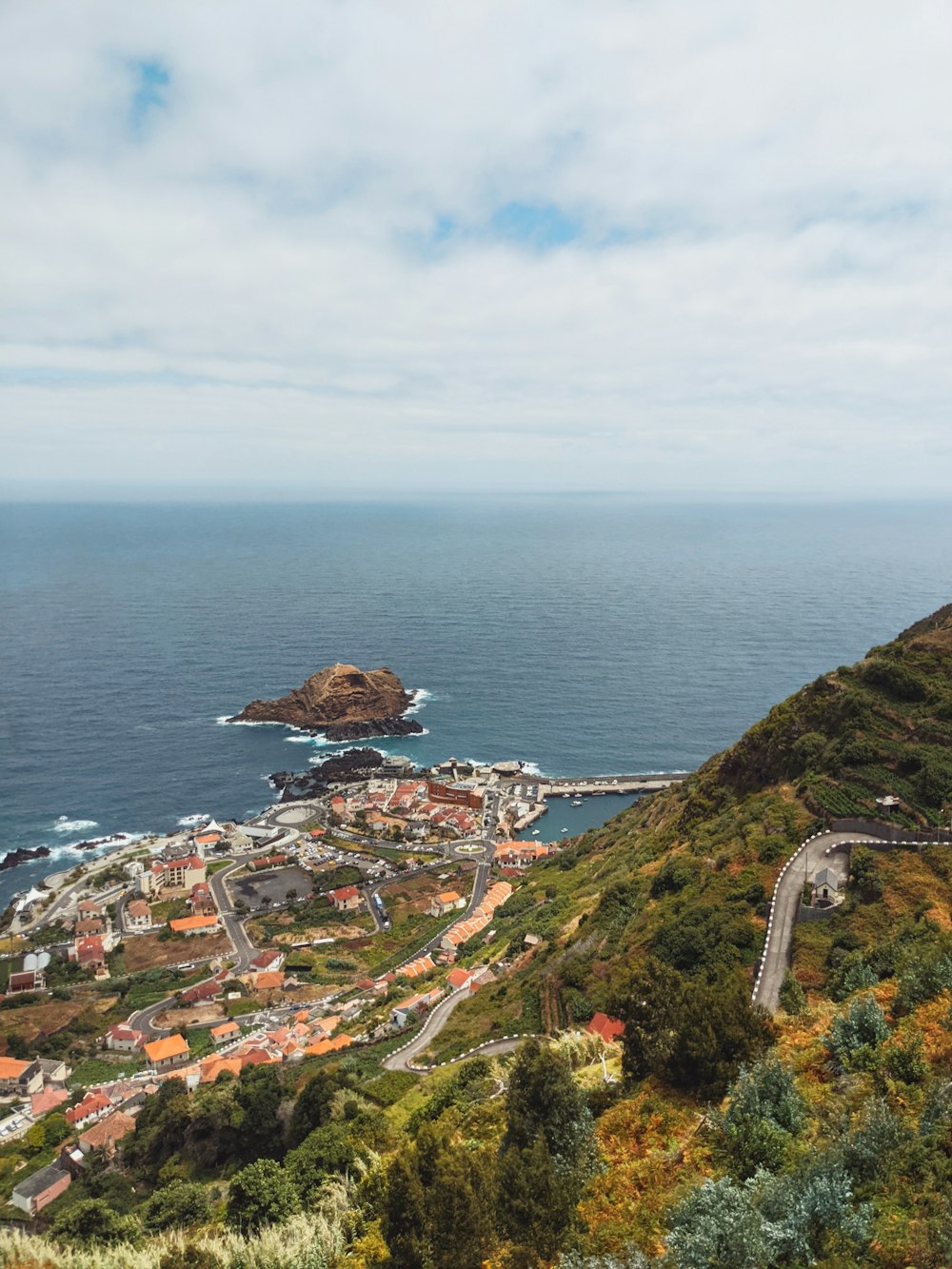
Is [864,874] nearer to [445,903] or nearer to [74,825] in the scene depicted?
[445,903]

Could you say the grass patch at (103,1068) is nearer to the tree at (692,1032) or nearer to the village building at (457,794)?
the tree at (692,1032)

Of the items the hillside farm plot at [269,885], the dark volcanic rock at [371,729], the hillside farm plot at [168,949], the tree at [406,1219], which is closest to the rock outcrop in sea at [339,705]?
the dark volcanic rock at [371,729]

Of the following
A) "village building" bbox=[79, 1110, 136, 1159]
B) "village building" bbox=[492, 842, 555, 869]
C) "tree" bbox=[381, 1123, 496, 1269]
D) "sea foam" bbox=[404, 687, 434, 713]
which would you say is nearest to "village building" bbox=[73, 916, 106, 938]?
"village building" bbox=[79, 1110, 136, 1159]

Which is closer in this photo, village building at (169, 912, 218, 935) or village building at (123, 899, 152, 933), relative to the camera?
village building at (169, 912, 218, 935)

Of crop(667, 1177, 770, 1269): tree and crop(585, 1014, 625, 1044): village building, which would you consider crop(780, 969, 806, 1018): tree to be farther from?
crop(667, 1177, 770, 1269): tree

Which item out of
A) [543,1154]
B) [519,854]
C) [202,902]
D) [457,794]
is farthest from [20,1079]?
[457,794]

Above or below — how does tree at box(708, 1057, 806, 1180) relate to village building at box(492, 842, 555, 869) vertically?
above

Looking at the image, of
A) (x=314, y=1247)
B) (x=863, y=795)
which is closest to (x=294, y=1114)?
(x=314, y=1247)
